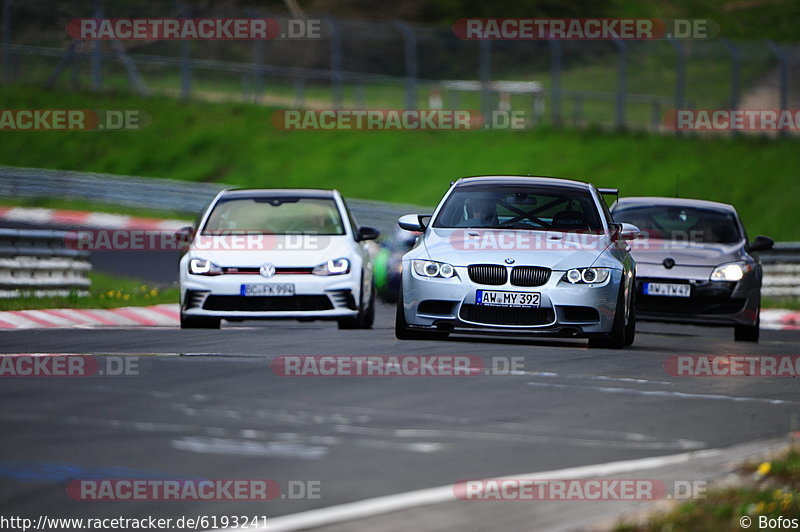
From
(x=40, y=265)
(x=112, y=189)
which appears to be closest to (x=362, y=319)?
(x=40, y=265)

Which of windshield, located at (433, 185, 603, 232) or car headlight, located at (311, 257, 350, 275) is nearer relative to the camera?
windshield, located at (433, 185, 603, 232)

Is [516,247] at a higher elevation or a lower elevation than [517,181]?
lower

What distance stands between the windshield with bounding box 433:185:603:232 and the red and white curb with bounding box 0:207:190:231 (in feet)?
51.5

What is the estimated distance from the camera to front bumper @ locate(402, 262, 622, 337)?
1333 centimetres

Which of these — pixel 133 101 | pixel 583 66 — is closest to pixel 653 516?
pixel 583 66

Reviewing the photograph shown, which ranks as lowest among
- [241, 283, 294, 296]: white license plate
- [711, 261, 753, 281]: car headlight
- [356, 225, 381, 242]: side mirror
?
[241, 283, 294, 296]: white license plate

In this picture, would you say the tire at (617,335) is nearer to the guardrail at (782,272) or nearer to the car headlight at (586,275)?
the car headlight at (586,275)

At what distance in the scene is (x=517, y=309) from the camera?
13.3 meters

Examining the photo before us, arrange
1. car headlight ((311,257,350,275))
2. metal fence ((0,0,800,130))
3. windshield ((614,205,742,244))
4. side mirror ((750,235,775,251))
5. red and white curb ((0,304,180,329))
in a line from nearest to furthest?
car headlight ((311,257,350,275))
red and white curb ((0,304,180,329))
side mirror ((750,235,775,251))
windshield ((614,205,742,244))
metal fence ((0,0,800,130))

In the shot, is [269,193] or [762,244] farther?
[762,244]

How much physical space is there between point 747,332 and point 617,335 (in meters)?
3.87

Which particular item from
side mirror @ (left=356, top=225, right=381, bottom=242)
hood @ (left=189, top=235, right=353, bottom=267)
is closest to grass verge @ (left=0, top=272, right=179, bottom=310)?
hood @ (left=189, top=235, right=353, bottom=267)

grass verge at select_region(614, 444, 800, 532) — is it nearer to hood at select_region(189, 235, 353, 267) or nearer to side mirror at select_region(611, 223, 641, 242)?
side mirror at select_region(611, 223, 641, 242)

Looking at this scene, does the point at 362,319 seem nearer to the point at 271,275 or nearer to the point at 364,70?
the point at 271,275
